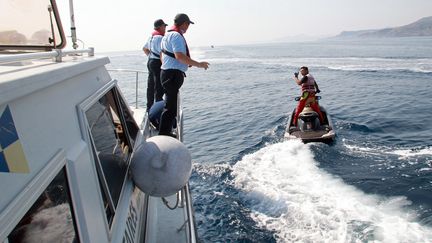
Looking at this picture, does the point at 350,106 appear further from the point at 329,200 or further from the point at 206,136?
the point at 329,200

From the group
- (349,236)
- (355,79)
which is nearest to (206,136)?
(349,236)

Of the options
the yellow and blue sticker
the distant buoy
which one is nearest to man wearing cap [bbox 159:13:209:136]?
the distant buoy

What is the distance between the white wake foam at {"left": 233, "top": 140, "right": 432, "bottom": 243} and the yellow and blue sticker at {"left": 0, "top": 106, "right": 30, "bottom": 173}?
5247 mm

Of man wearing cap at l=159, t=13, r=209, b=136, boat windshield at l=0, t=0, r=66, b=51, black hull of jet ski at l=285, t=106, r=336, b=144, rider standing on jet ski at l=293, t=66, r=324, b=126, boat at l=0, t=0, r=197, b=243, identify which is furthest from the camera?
rider standing on jet ski at l=293, t=66, r=324, b=126

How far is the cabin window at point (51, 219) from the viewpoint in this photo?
1239mm

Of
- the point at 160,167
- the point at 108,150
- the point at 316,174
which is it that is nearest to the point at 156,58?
the point at 160,167

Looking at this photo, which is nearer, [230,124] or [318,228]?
[318,228]

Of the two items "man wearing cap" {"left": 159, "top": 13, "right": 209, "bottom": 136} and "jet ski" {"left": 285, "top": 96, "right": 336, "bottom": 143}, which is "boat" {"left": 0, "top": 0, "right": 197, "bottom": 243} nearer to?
"man wearing cap" {"left": 159, "top": 13, "right": 209, "bottom": 136}

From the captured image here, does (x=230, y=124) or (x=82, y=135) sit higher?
(x=82, y=135)

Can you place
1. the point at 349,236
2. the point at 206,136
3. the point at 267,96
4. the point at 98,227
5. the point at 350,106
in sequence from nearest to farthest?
the point at 98,227 < the point at 349,236 < the point at 206,136 < the point at 350,106 < the point at 267,96

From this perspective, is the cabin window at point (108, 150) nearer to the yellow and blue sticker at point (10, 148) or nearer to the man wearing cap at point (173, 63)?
the yellow and blue sticker at point (10, 148)

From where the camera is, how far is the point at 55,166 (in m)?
1.51

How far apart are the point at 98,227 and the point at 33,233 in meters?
0.68

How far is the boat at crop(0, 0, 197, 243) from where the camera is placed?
1215mm
